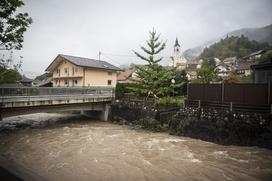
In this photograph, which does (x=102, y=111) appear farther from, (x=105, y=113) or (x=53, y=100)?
(x=53, y=100)

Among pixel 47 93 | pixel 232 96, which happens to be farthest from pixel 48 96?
pixel 232 96

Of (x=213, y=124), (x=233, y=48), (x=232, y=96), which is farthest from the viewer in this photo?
(x=233, y=48)

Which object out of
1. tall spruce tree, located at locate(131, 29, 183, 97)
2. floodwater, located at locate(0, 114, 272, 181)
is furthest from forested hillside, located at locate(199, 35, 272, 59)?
floodwater, located at locate(0, 114, 272, 181)

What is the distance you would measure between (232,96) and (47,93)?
13925 mm

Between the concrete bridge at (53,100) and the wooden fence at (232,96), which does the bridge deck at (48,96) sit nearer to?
the concrete bridge at (53,100)

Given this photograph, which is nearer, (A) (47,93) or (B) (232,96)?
(B) (232,96)

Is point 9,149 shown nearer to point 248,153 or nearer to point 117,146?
point 117,146

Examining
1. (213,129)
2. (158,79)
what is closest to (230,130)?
(213,129)

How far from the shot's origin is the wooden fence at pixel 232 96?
1194 centimetres

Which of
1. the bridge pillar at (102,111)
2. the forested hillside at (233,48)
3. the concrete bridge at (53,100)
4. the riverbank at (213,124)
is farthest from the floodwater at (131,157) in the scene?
the forested hillside at (233,48)

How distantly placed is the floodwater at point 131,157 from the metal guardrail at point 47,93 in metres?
2.78

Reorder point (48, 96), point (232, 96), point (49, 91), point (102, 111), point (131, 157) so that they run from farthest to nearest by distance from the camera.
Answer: point (102, 111)
point (49, 91)
point (48, 96)
point (232, 96)
point (131, 157)

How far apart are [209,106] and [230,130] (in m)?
2.44

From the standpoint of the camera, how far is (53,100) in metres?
15.9
